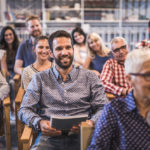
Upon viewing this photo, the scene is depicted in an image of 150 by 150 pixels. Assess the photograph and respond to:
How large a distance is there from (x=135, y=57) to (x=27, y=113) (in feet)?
2.80

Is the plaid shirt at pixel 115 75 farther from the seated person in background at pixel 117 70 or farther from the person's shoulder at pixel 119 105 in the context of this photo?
the person's shoulder at pixel 119 105

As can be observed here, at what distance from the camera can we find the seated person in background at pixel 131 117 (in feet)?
3.43

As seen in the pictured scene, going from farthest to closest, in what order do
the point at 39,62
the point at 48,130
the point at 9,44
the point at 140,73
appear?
the point at 9,44 < the point at 39,62 < the point at 48,130 < the point at 140,73

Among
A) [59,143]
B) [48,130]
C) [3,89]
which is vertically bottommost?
[59,143]

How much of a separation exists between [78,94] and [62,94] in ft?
0.37

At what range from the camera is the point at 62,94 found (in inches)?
64.2

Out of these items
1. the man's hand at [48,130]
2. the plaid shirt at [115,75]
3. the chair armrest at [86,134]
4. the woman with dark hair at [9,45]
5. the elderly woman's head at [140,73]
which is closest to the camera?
the elderly woman's head at [140,73]

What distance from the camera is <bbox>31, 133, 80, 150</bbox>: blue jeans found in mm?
1516

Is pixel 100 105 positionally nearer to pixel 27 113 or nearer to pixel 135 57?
pixel 27 113

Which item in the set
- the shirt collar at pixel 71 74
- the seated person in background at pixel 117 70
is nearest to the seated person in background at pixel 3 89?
the shirt collar at pixel 71 74

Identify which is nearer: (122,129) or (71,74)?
(122,129)

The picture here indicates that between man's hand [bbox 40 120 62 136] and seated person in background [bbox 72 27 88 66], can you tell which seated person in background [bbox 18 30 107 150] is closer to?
man's hand [bbox 40 120 62 136]

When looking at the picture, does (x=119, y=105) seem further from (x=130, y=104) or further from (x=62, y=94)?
(x=62, y=94)

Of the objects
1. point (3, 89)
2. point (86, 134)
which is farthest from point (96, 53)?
point (86, 134)
